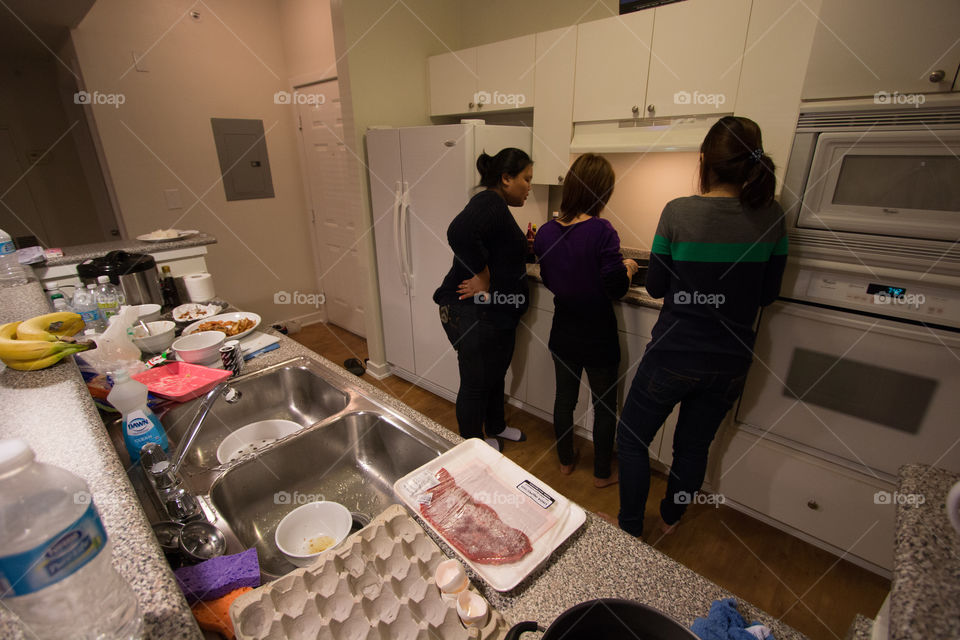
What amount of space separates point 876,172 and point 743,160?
0.47 m

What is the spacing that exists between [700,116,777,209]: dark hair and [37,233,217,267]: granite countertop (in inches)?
92.1

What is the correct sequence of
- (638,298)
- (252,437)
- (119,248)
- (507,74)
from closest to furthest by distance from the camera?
(252,437) → (638,298) → (119,248) → (507,74)

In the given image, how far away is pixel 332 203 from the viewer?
3.50 metres

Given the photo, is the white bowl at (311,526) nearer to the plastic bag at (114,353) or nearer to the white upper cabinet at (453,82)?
the plastic bag at (114,353)

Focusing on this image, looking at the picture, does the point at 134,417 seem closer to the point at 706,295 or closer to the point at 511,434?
the point at 706,295

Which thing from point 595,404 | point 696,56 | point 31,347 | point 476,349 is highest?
point 696,56

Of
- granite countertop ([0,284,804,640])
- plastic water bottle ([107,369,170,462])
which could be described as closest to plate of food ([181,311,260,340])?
plastic water bottle ([107,369,170,462])

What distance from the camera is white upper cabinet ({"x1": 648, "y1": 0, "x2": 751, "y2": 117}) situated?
1555 millimetres

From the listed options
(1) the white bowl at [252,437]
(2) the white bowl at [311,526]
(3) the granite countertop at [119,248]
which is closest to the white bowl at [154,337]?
(1) the white bowl at [252,437]

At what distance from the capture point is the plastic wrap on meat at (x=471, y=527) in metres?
0.70

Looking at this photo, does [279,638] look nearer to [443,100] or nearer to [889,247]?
[889,247]

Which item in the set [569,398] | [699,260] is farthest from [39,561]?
[569,398]

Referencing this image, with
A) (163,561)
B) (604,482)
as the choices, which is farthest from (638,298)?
(163,561)

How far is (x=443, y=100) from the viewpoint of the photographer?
2.69 meters
